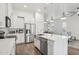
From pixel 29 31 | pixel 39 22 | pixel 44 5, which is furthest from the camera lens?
pixel 29 31

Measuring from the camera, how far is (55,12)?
2070 millimetres

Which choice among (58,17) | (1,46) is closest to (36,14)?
(58,17)

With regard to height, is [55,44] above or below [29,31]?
below

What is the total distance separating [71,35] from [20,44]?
1163 millimetres

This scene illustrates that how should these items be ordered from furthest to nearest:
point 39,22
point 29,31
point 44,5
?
1. point 29,31
2. point 39,22
3. point 44,5

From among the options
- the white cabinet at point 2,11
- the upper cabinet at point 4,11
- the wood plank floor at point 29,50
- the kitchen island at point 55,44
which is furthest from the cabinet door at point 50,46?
the white cabinet at point 2,11

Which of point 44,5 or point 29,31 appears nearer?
point 44,5

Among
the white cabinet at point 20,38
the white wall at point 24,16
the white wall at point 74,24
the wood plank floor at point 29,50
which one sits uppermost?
the white wall at point 24,16

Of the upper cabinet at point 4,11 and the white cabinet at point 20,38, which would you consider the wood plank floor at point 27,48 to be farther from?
the upper cabinet at point 4,11

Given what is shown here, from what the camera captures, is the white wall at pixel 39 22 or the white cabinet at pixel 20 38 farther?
the white cabinet at pixel 20 38

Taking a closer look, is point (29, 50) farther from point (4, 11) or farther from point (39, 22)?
point (4, 11)

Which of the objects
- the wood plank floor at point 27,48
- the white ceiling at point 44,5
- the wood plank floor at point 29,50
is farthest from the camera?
the wood plank floor at point 27,48

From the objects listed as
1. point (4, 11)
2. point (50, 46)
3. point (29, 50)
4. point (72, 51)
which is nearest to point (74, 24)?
point (72, 51)
